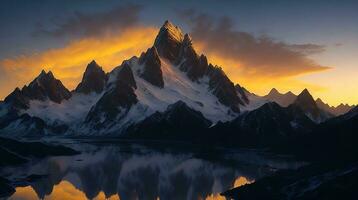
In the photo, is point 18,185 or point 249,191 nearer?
point 249,191

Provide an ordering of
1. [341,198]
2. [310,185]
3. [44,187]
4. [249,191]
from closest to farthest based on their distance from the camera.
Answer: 1. [341,198]
2. [310,185]
3. [249,191]
4. [44,187]

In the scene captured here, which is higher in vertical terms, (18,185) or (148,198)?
(18,185)

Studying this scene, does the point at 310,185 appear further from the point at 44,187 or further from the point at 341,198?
the point at 44,187

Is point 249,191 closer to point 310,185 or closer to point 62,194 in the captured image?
point 310,185

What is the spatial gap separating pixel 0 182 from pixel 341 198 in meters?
106

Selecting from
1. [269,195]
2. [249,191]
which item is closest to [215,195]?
[249,191]

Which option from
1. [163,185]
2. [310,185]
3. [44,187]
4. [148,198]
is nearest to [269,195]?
[310,185]

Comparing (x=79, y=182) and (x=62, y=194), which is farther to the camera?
(x=79, y=182)

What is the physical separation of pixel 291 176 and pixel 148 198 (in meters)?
45.6

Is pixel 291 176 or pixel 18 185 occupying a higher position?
pixel 18 185

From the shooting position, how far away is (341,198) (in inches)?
4833

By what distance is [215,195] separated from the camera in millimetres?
170500

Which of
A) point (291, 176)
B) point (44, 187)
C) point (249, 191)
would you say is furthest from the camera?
point (44, 187)

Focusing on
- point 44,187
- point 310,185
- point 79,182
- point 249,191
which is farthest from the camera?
point 79,182
